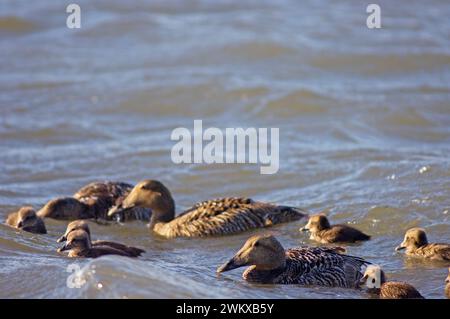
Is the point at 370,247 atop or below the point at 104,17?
below

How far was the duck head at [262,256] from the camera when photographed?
32.1 feet

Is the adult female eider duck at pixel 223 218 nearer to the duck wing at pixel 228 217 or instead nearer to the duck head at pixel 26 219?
the duck wing at pixel 228 217

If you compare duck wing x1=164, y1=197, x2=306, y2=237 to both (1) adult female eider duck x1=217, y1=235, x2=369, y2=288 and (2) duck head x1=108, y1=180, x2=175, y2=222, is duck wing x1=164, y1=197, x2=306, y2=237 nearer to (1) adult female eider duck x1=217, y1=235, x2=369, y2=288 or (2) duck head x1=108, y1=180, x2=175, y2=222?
(2) duck head x1=108, y1=180, x2=175, y2=222

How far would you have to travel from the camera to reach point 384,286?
30.1 feet

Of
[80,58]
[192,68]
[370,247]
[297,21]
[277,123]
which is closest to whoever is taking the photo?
[370,247]

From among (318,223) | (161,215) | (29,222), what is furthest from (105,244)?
(318,223)

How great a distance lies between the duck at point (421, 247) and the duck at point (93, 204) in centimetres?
349

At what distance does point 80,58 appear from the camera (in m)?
22.8

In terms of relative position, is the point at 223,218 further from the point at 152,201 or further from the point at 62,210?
the point at 62,210

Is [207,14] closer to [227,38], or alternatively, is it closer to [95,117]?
[227,38]

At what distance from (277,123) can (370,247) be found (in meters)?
6.62

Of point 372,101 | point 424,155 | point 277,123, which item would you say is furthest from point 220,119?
point 424,155

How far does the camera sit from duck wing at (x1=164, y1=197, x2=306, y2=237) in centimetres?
1194

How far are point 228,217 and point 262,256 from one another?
7.32ft
